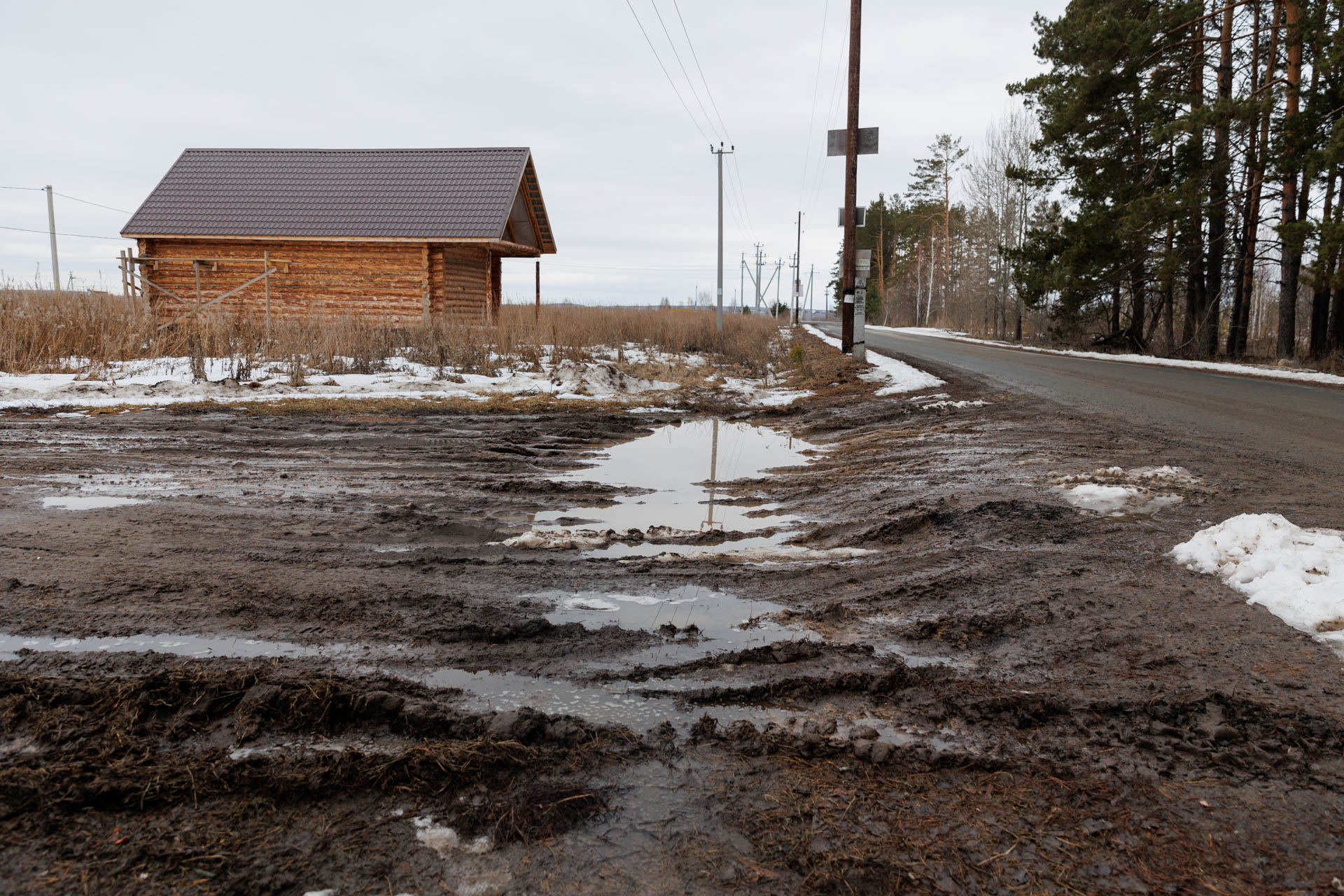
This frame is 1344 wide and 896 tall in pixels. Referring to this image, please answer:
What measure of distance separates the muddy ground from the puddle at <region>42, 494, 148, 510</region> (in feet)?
0.62

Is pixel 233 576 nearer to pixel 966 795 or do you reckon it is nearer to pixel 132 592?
pixel 132 592

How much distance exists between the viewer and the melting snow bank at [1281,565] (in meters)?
3.12

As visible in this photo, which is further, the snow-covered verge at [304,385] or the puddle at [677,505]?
the snow-covered verge at [304,385]

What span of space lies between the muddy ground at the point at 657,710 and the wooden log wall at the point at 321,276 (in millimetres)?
16863

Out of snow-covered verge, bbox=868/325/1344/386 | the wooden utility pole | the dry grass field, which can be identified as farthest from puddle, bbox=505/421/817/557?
the wooden utility pole

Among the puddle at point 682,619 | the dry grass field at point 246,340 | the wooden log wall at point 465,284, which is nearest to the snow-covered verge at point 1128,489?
the puddle at point 682,619

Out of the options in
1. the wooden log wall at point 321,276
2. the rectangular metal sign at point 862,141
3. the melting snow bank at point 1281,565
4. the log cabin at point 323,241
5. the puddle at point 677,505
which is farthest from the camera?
the wooden log wall at point 321,276

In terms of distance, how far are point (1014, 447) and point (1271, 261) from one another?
590 inches

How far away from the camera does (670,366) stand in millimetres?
15820

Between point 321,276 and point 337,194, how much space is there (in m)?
2.64

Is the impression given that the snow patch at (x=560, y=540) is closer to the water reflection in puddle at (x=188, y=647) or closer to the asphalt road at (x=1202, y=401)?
Answer: the water reflection in puddle at (x=188, y=647)

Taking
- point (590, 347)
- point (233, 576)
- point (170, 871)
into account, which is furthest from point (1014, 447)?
point (590, 347)

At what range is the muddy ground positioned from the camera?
186cm

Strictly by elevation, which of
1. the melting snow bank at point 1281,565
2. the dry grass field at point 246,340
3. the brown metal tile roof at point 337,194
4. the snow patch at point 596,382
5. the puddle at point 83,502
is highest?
the brown metal tile roof at point 337,194
